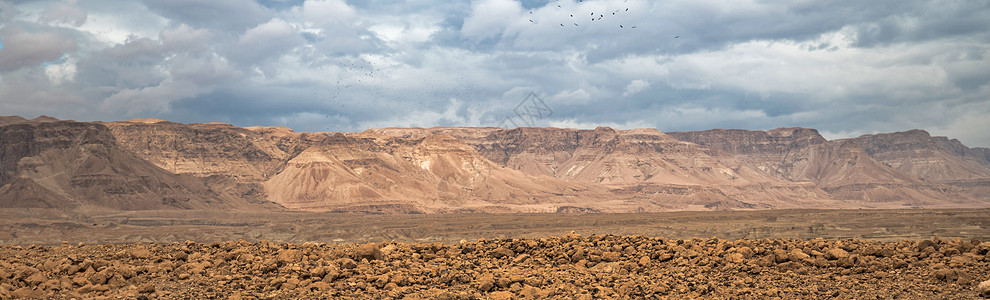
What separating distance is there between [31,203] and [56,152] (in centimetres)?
3509

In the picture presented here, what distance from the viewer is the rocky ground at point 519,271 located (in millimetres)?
14570

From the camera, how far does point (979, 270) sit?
48.7ft

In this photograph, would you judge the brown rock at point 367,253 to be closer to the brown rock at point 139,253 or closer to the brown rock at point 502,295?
the brown rock at point 502,295

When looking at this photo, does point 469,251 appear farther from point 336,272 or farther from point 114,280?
point 114,280

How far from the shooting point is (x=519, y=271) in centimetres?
1620

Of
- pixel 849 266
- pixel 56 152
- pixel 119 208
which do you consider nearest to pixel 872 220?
pixel 849 266

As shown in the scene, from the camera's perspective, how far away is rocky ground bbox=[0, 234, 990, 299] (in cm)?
1457

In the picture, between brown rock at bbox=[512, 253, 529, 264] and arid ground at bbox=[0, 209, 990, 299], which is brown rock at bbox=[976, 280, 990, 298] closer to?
arid ground at bbox=[0, 209, 990, 299]

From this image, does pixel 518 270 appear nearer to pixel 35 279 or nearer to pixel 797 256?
pixel 797 256

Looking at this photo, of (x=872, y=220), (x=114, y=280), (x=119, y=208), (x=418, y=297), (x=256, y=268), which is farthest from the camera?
(x=119, y=208)

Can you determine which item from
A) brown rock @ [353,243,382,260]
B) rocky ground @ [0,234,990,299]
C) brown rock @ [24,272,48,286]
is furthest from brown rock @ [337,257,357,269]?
brown rock @ [24,272,48,286]

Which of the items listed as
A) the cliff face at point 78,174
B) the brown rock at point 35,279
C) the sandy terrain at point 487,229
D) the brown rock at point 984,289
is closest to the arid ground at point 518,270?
the brown rock at point 35,279

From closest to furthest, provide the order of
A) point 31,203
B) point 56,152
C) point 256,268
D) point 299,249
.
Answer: point 256,268 < point 299,249 < point 31,203 < point 56,152

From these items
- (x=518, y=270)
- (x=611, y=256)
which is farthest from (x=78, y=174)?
(x=518, y=270)
